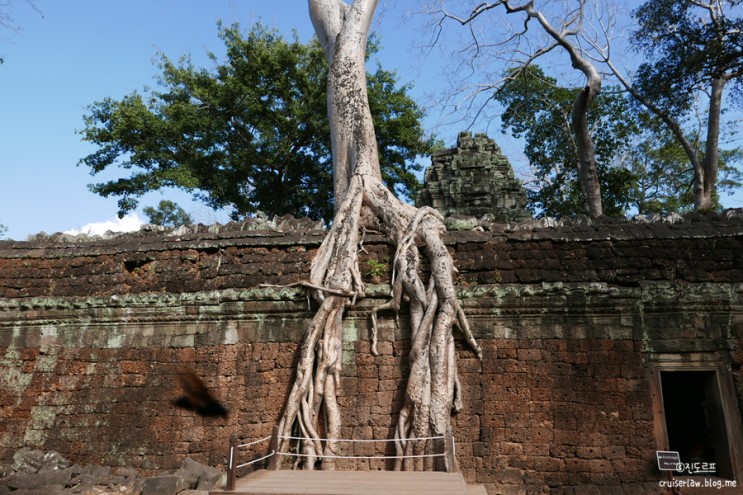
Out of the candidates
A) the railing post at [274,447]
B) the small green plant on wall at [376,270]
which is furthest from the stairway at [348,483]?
the small green plant on wall at [376,270]

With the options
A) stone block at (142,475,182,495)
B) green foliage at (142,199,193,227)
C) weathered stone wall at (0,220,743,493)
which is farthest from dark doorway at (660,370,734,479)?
green foliage at (142,199,193,227)

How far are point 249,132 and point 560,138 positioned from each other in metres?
8.48

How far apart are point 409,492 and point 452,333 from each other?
1930 millimetres

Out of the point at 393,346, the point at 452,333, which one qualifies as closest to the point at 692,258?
the point at 452,333

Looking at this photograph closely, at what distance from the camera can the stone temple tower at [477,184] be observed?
9.36m

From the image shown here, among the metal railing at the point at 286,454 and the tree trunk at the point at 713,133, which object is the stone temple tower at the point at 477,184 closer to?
the tree trunk at the point at 713,133

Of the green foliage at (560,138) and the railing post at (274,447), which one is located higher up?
the green foliage at (560,138)

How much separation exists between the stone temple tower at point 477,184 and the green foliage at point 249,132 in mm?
4760

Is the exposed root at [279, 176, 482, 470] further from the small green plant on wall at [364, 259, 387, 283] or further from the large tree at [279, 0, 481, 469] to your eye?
the small green plant on wall at [364, 259, 387, 283]

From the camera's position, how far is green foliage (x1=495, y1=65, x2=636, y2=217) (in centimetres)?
1469

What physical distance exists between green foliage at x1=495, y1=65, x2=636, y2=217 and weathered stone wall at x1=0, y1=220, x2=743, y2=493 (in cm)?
986

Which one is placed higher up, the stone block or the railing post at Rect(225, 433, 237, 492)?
the railing post at Rect(225, 433, 237, 492)

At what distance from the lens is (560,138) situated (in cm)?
1555

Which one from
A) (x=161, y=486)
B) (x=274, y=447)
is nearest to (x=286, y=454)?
(x=274, y=447)
